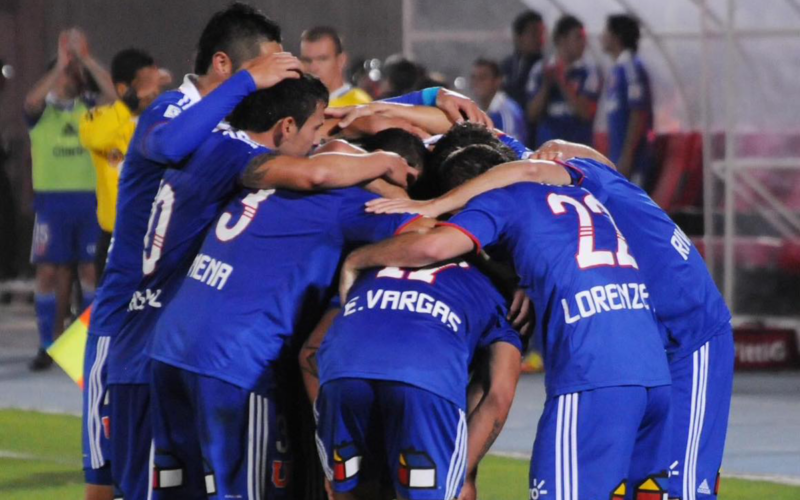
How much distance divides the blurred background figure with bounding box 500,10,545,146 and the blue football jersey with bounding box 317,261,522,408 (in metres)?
8.58

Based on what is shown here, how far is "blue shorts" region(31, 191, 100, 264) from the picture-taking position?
13.1 metres

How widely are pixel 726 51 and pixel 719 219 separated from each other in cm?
137

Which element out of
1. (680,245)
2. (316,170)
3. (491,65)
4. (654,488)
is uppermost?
(491,65)

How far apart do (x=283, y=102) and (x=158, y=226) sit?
0.64 m

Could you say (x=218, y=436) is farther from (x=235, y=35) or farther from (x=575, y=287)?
(x=235, y=35)

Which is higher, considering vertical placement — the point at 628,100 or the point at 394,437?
the point at 628,100

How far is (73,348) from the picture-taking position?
7078mm

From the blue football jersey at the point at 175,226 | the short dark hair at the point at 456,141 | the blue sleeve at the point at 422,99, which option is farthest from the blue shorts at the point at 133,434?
the blue sleeve at the point at 422,99

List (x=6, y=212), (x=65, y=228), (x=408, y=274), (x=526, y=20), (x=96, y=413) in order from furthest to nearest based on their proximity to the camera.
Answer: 1. (x=6, y=212)
2. (x=526, y=20)
3. (x=65, y=228)
4. (x=96, y=413)
5. (x=408, y=274)

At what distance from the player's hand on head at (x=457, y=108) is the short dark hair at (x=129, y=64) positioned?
4991 millimetres

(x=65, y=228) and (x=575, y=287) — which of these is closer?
(x=575, y=287)

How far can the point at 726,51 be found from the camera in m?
12.8

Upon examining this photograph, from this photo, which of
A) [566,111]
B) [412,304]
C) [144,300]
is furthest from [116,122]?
[412,304]

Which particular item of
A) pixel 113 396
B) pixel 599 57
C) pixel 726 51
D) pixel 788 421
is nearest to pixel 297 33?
pixel 599 57
